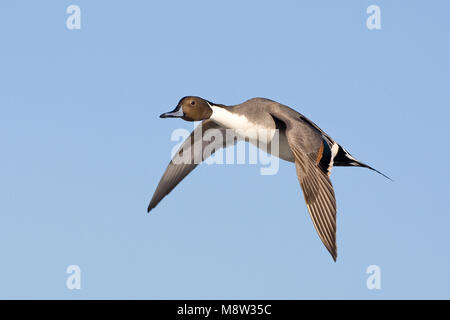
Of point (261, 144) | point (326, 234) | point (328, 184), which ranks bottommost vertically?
point (326, 234)

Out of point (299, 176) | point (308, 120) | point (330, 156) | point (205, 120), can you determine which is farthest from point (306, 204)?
point (205, 120)

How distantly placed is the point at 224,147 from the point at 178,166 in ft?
2.56

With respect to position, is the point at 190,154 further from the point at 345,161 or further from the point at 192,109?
the point at 345,161

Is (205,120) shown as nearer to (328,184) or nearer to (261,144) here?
(261,144)

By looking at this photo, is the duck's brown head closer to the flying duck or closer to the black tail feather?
the flying duck

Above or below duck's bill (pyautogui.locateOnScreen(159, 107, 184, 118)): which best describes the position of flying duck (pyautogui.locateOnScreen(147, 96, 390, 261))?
below

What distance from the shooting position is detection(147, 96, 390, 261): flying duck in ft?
26.4

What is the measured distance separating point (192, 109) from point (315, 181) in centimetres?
222

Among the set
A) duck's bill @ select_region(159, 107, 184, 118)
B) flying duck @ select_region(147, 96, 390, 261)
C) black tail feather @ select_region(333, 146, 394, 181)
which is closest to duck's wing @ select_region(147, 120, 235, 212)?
flying duck @ select_region(147, 96, 390, 261)

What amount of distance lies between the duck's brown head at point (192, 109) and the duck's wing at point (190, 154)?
0.76 meters

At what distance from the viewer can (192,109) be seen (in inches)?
378

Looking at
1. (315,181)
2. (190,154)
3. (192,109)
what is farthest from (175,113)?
(315,181)

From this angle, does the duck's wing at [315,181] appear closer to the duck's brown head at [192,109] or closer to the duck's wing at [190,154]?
the duck's brown head at [192,109]

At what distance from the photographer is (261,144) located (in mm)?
9609
